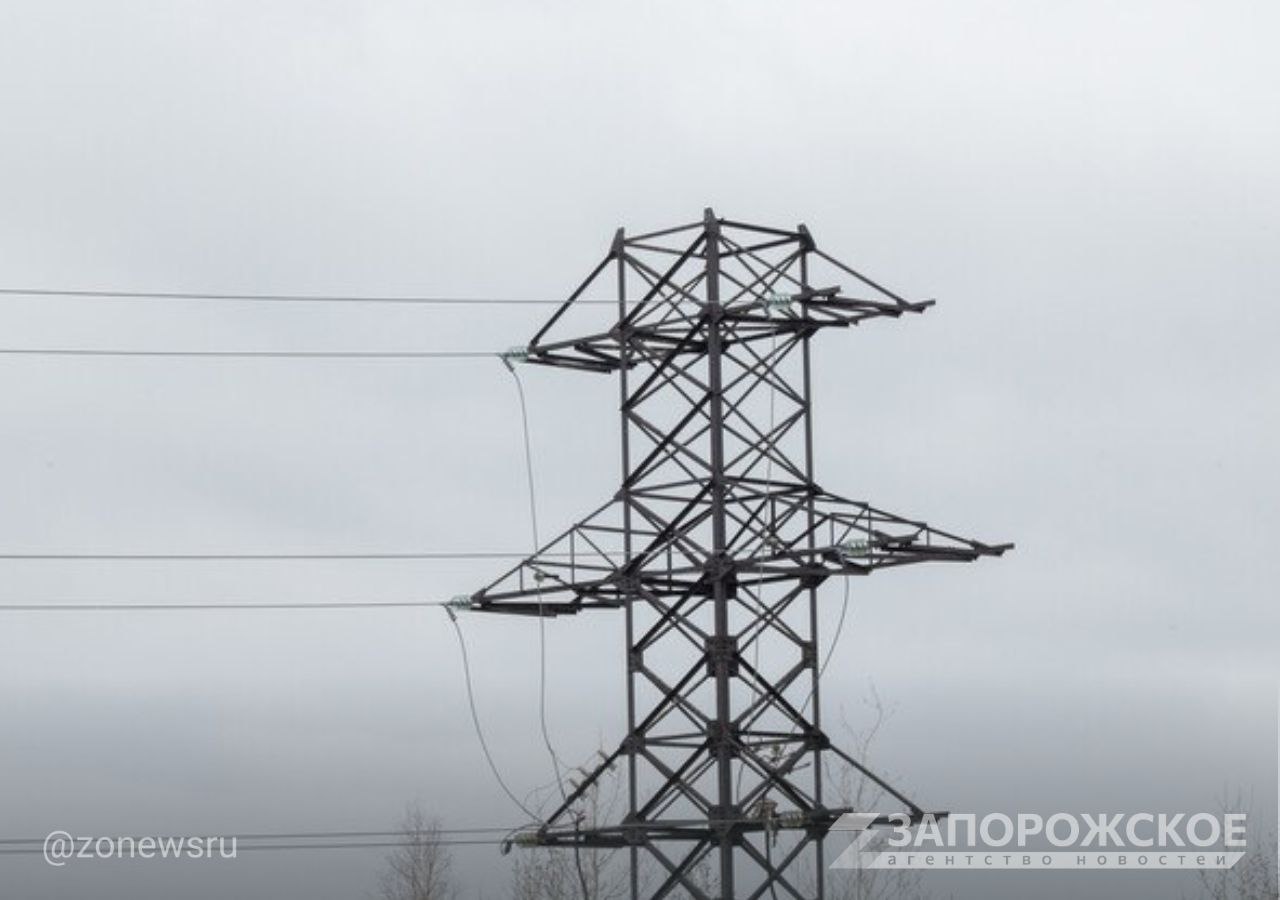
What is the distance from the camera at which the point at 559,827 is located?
127 ft

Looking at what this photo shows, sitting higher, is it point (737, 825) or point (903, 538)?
point (903, 538)

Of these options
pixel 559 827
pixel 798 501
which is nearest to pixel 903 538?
pixel 798 501

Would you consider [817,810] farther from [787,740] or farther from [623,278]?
[623,278]

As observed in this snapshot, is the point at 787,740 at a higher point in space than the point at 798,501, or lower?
lower

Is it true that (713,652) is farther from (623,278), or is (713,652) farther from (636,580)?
(623,278)

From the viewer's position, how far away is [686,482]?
3841 centimetres

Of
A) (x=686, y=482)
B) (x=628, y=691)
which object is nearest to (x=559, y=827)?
(x=628, y=691)

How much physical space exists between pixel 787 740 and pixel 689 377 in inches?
235

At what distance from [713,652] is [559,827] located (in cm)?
385

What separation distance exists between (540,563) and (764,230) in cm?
652

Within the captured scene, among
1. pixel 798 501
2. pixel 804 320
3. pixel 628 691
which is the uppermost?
pixel 804 320

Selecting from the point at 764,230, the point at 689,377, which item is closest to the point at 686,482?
the point at 689,377

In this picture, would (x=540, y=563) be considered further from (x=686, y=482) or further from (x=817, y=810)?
(x=817, y=810)

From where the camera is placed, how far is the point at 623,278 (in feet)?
A: 129
